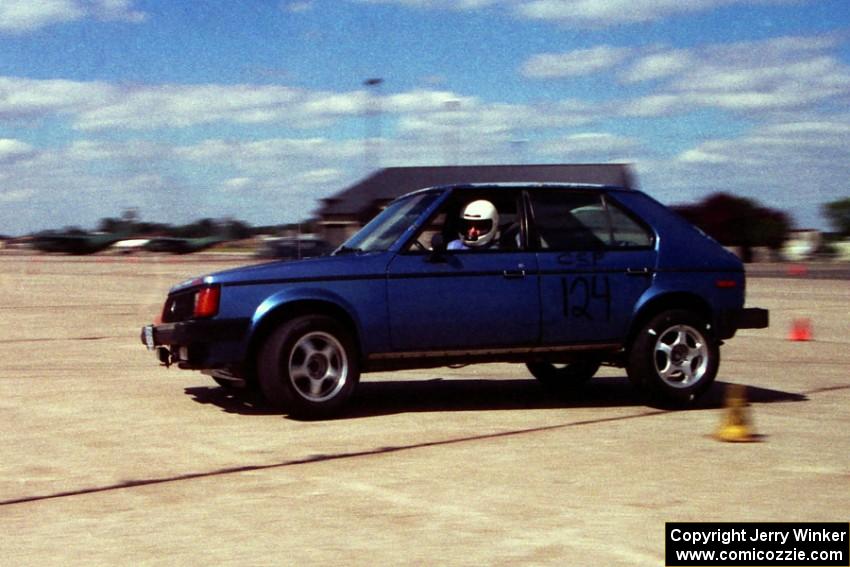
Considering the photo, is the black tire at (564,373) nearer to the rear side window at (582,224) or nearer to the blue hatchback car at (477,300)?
the blue hatchback car at (477,300)

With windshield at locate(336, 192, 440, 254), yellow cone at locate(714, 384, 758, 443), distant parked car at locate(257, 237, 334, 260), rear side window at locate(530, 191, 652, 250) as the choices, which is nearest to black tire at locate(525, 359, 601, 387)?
rear side window at locate(530, 191, 652, 250)

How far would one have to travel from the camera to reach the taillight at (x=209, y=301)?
26.3 feet

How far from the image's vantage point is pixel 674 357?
29.2 ft

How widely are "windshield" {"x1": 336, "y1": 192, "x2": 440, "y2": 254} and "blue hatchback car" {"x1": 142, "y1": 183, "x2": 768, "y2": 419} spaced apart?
0.06 ft

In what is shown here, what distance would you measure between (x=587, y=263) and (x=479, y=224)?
35.6 inches

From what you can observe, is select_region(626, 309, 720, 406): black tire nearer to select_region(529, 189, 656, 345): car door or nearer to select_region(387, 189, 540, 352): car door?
select_region(529, 189, 656, 345): car door

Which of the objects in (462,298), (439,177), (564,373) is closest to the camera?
(462,298)

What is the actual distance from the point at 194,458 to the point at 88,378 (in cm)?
426

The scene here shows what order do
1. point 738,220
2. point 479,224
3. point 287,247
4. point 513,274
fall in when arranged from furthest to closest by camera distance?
1. point 738,220
2. point 287,247
3. point 479,224
4. point 513,274

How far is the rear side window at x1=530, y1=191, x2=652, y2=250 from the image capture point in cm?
887

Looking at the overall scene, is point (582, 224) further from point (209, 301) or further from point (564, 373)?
point (209, 301)

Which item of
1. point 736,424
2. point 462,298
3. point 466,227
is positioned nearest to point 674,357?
point 736,424

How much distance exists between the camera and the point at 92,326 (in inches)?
658

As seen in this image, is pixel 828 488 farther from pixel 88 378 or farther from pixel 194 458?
pixel 88 378
